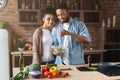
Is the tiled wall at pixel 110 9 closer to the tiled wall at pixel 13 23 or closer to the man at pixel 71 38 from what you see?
the tiled wall at pixel 13 23

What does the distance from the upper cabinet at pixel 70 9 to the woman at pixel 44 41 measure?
6.59 ft

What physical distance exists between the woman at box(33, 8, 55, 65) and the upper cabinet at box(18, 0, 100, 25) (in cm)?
201

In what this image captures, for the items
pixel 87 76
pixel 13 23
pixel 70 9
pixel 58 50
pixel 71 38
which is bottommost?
pixel 87 76

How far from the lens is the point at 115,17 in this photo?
518 centimetres

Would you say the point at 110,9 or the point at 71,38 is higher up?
the point at 110,9

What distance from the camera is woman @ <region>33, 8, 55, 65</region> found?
8.66 feet

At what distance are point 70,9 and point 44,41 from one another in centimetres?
244

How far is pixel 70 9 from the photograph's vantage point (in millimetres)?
4992

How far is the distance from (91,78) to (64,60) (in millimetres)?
822

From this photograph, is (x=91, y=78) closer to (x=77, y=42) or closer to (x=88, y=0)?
(x=77, y=42)

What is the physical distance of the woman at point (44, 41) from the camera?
2.64 meters

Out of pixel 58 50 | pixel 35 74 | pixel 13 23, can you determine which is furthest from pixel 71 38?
pixel 13 23

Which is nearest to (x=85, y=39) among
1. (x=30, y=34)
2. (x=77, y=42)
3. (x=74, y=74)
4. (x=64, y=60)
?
(x=77, y=42)

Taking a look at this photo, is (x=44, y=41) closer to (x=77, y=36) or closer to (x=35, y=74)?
(x=77, y=36)
